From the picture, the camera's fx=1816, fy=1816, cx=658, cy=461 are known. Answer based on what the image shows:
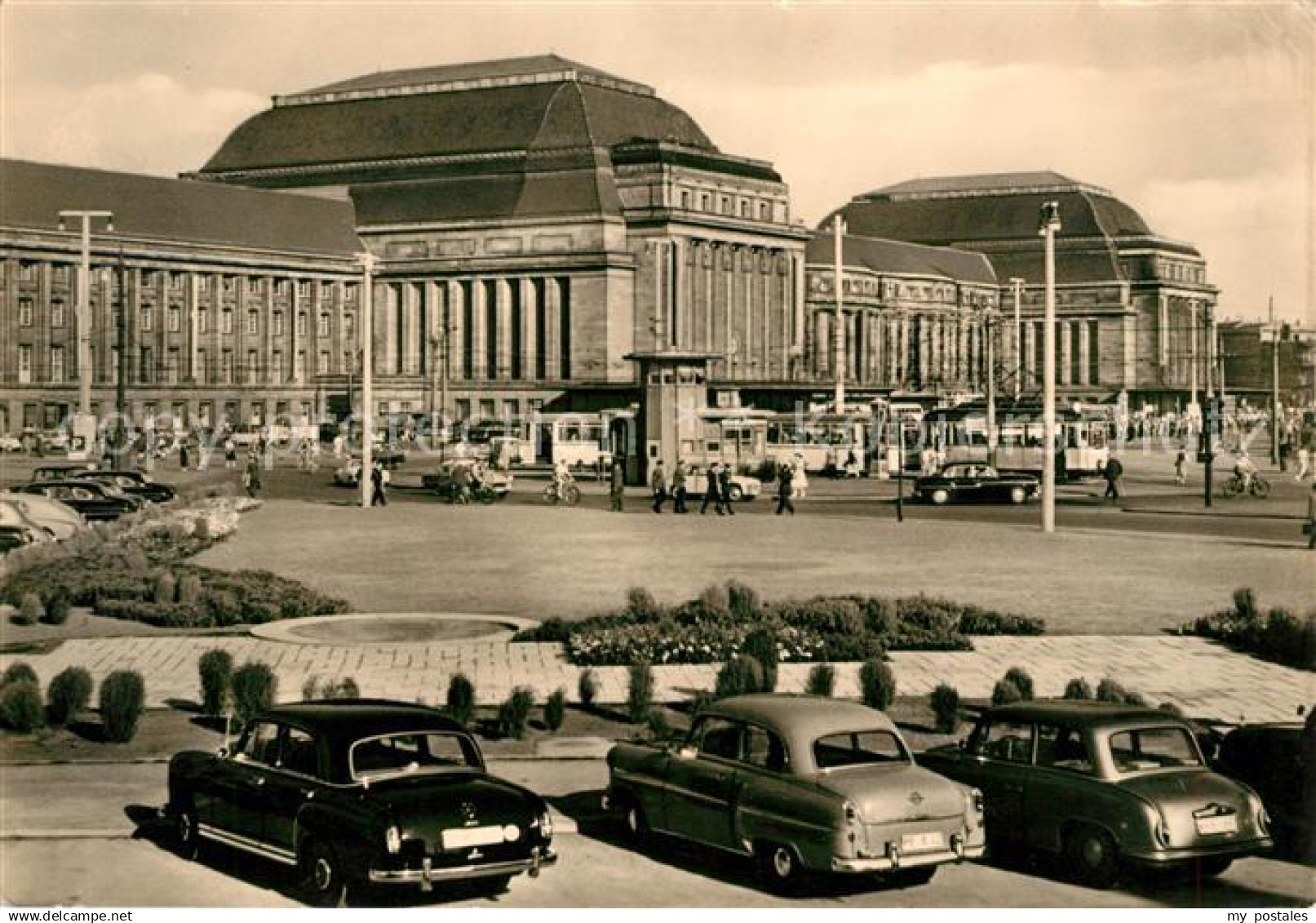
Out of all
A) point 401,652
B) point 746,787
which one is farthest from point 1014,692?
point 401,652

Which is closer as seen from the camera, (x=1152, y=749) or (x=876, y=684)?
(x=1152, y=749)

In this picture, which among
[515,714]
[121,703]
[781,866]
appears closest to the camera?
[781,866]

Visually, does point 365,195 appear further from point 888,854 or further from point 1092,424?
point 888,854

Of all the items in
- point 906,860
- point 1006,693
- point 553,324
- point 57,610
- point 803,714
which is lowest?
point 906,860

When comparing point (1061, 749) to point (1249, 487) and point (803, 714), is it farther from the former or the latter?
point (1249, 487)

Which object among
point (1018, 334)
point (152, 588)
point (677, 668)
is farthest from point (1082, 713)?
point (1018, 334)

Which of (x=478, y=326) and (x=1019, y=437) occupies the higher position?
Result: (x=478, y=326)
